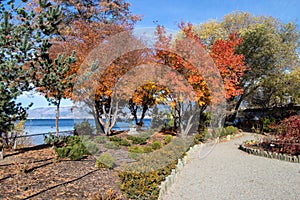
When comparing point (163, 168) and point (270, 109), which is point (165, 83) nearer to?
point (163, 168)

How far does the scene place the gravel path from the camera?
15.3 ft

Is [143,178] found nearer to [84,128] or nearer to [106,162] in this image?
[106,162]

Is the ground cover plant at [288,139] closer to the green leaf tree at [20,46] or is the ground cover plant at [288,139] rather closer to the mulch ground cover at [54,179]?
the mulch ground cover at [54,179]

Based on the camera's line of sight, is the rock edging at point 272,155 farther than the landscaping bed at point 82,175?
Yes

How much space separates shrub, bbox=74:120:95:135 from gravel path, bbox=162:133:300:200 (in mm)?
5922

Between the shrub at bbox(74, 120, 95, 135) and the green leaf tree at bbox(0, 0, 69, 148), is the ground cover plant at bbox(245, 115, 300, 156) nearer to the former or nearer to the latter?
the green leaf tree at bbox(0, 0, 69, 148)

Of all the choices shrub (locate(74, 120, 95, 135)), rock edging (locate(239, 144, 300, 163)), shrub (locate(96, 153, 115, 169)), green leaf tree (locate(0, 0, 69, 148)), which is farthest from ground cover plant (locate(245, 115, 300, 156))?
shrub (locate(74, 120, 95, 135))

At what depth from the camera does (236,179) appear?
5707 mm

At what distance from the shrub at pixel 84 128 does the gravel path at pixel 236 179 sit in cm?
592

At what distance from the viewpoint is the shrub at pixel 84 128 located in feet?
38.3

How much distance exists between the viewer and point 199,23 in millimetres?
18984

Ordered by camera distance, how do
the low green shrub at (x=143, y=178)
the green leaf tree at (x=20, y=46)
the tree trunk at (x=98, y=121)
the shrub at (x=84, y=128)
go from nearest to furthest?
the low green shrub at (x=143, y=178) → the green leaf tree at (x=20, y=46) → the shrub at (x=84, y=128) → the tree trunk at (x=98, y=121)

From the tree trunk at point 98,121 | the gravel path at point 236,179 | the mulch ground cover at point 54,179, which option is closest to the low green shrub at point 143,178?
the mulch ground cover at point 54,179

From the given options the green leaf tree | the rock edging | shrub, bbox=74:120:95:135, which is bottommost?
the rock edging
